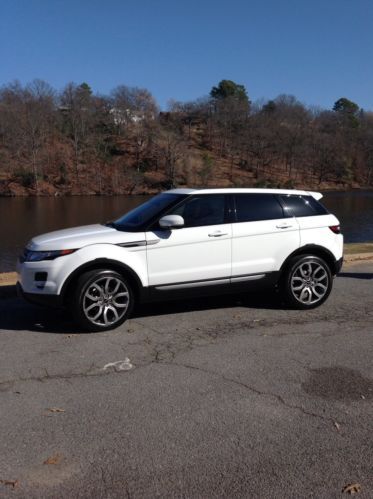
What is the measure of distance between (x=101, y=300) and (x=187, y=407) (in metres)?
2.25

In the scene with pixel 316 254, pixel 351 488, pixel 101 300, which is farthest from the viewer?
pixel 316 254

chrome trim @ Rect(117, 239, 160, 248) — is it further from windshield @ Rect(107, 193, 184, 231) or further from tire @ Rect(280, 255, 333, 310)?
tire @ Rect(280, 255, 333, 310)

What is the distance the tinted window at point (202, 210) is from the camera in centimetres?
639

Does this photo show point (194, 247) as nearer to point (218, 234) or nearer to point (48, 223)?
point (218, 234)

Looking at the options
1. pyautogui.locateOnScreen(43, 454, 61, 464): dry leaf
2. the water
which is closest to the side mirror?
pyautogui.locateOnScreen(43, 454, 61, 464): dry leaf

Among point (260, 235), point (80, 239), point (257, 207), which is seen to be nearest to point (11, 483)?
point (80, 239)

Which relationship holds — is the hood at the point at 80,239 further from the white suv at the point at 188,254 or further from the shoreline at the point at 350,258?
the shoreline at the point at 350,258

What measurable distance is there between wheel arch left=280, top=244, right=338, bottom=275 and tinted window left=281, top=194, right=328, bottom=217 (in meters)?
0.46

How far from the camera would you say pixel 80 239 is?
19.5 feet

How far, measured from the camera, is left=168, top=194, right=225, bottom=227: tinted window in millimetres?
6387

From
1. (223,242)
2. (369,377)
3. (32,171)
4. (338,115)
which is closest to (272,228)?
(223,242)

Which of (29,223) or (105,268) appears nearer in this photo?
(105,268)

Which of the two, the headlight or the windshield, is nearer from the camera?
the headlight

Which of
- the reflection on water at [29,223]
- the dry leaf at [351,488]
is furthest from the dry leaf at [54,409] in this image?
the reflection on water at [29,223]
